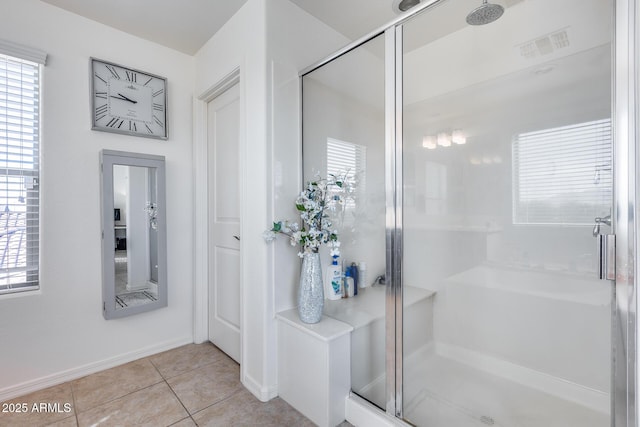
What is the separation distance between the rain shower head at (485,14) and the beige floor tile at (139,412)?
8.42 feet

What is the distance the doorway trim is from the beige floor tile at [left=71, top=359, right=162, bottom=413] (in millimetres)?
493

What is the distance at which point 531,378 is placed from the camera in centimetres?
135

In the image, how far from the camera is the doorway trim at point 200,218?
254cm

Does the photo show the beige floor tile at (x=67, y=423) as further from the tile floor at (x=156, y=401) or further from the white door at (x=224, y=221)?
the white door at (x=224, y=221)

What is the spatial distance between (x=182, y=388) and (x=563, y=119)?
2.56 meters

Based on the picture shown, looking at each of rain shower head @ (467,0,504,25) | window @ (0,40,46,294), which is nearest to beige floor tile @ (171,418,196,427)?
window @ (0,40,46,294)

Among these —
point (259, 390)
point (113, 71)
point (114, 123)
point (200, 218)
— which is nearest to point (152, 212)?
point (200, 218)

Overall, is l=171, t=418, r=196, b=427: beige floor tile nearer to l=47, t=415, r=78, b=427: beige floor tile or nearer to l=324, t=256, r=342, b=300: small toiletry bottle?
l=47, t=415, r=78, b=427: beige floor tile

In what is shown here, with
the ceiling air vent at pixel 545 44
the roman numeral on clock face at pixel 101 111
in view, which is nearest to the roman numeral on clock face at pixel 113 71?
the roman numeral on clock face at pixel 101 111

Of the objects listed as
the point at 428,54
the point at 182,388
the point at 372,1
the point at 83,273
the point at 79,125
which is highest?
the point at 372,1

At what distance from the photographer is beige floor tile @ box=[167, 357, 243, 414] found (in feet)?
5.84

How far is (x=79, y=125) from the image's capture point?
6.68ft

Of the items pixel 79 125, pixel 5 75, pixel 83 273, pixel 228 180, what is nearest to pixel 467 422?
pixel 228 180

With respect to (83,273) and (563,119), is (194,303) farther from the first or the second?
(563,119)
